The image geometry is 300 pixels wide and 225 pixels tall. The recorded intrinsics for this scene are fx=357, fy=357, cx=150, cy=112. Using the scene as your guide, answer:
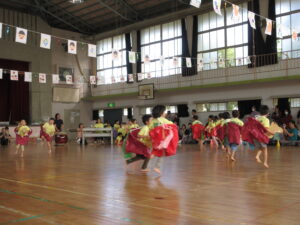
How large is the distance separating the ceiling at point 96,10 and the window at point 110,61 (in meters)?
1.04

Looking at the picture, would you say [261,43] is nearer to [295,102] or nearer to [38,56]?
[295,102]

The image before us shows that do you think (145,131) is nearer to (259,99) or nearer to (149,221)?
(149,221)

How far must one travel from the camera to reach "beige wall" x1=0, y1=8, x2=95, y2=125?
73.8ft

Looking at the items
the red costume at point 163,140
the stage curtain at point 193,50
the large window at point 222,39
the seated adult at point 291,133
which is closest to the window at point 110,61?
the stage curtain at point 193,50

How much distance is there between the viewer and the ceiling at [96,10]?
21625 mm

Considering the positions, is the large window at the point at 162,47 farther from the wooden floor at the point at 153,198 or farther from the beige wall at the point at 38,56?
the wooden floor at the point at 153,198

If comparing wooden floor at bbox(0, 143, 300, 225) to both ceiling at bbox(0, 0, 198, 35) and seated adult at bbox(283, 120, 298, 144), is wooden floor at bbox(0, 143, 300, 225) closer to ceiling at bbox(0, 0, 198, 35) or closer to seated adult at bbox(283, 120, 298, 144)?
seated adult at bbox(283, 120, 298, 144)

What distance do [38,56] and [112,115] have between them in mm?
6323

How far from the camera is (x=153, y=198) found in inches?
159

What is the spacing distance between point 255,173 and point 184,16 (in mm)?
15892

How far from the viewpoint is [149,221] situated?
3.07m

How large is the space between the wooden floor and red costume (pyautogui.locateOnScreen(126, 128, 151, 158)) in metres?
0.45

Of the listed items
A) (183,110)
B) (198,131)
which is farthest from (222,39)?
(198,131)

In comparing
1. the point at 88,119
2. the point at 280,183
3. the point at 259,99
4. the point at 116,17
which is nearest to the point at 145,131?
the point at 280,183
